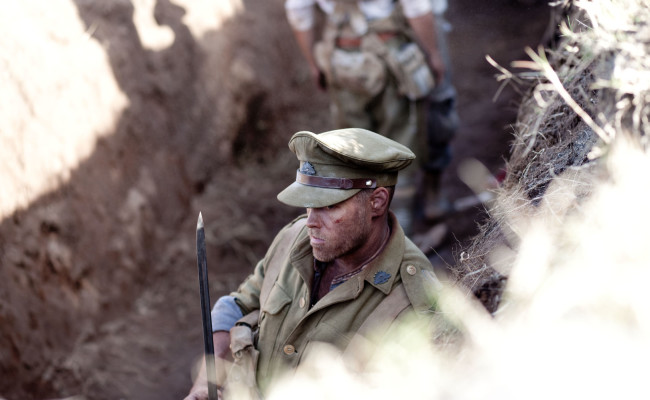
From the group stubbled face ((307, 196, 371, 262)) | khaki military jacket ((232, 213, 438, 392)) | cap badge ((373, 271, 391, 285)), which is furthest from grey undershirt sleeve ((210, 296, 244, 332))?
cap badge ((373, 271, 391, 285))

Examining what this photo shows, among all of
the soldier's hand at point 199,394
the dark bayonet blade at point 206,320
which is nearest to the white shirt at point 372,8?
the dark bayonet blade at point 206,320

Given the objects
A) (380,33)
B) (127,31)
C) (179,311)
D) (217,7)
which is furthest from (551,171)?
(217,7)

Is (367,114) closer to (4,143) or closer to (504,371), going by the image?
(4,143)

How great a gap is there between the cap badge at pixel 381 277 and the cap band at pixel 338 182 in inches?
12.1

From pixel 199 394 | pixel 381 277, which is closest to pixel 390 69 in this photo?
pixel 381 277

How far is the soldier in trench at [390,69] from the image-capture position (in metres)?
4.74

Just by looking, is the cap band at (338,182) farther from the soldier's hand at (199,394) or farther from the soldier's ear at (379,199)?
the soldier's hand at (199,394)

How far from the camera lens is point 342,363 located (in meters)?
2.28

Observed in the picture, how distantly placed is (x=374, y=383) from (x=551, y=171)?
0.86 m

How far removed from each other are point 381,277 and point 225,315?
73cm

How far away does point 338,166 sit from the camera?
92.4 inches

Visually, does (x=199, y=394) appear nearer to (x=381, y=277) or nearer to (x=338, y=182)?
(x=381, y=277)

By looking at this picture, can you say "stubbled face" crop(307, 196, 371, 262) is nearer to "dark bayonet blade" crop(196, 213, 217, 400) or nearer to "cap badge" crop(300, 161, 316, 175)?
"cap badge" crop(300, 161, 316, 175)

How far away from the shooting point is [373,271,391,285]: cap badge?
2357mm
